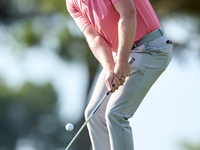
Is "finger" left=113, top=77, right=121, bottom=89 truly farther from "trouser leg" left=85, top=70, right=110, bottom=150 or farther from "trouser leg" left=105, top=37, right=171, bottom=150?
"trouser leg" left=85, top=70, right=110, bottom=150

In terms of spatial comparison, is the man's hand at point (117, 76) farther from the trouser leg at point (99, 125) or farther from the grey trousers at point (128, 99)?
the trouser leg at point (99, 125)

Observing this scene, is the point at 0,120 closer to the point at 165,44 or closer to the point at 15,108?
the point at 15,108

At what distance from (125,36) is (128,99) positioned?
322 mm

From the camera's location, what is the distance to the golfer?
2.47 metres

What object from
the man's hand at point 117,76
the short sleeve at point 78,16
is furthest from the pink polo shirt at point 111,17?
the man's hand at point 117,76

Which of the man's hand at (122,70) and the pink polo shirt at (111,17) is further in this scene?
the pink polo shirt at (111,17)

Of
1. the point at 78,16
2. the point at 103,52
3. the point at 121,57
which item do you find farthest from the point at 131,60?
the point at 78,16

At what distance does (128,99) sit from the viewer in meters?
2.51

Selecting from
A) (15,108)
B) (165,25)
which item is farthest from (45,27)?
(165,25)

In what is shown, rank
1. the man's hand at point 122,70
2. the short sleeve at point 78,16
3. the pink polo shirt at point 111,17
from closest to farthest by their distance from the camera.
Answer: the man's hand at point 122,70 < the pink polo shirt at point 111,17 < the short sleeve at point 78,16

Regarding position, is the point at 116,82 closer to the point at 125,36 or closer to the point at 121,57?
the point at 121,57

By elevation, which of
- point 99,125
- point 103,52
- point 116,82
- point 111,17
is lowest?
point 99,125

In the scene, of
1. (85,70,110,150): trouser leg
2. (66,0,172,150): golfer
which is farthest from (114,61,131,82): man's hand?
(85,70,110,150): trouser leg

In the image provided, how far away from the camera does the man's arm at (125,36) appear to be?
2.46 metres
